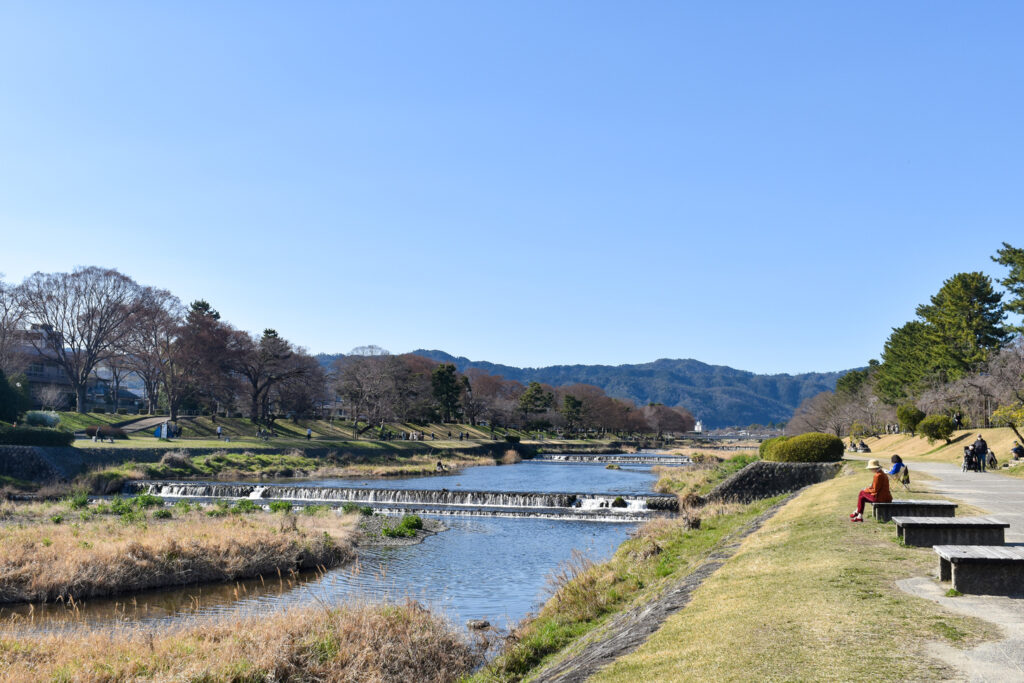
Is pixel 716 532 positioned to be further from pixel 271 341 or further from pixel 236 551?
pixel 271 341

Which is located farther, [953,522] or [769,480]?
[769,480]

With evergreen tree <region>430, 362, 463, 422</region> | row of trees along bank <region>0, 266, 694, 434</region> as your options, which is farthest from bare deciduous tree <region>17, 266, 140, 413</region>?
evergreen tree <region>430, 362, 463, 422</region>

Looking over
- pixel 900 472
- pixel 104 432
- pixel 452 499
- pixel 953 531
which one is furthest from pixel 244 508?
pixel 104 432

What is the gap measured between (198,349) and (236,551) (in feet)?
208

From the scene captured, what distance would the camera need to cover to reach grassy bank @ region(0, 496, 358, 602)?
16672mm

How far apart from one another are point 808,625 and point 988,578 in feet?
9.90

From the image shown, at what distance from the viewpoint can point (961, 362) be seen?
59.1 metres

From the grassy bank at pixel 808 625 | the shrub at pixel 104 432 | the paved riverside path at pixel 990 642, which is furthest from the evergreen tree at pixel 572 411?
the grassy bank at pixel 808 625

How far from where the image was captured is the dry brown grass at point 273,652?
931 centimetres

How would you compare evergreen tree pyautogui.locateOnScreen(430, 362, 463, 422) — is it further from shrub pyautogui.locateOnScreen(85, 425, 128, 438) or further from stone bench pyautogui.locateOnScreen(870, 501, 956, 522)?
stone bench pyautogui.locateOnScreen(870, 501, 956, 522)

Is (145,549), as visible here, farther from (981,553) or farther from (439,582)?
(981,553)

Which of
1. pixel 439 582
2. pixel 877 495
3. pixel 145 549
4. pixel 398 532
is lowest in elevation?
pixel 398 532

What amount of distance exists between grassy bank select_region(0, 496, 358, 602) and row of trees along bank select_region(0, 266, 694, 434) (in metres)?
41.6

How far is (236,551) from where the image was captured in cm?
2006
